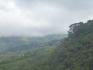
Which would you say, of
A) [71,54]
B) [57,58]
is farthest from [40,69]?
[71,54]

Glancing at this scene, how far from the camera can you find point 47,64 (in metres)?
158

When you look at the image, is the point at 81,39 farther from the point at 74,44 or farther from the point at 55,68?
the point at 55,68

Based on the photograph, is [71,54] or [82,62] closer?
[82,62]

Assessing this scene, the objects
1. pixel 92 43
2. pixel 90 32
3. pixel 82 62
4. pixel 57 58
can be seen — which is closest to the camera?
pixel 82 62

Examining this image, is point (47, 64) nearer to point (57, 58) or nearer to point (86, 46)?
point (57, 58)

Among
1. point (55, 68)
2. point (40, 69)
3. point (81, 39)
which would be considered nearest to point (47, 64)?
point (40, 69)

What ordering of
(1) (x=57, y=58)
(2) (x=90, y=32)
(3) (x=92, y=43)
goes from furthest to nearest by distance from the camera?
1. (2) (x=90, y=32)
2. (1) (x=57, y=58)
3. (3) (x=92, y=43)

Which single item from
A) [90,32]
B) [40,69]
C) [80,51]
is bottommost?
[40,69]

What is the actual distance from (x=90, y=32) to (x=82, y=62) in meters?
41.1

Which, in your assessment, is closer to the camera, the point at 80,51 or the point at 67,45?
the point at 80,51

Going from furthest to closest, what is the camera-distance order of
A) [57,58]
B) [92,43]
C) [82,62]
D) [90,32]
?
[90,32] → [57,58] → [92,43] → [82,62]

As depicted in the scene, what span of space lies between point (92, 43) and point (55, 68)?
2507 cm

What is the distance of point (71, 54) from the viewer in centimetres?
14125

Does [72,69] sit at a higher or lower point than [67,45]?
lower
